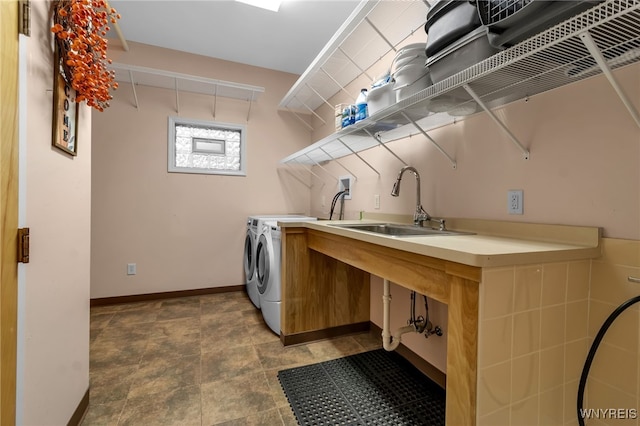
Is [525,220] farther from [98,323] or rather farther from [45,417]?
[98,323]

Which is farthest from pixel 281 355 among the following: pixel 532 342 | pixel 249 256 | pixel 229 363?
pixel 532 342

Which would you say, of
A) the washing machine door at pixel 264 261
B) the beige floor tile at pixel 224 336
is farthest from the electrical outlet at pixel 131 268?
the washing machine door at pixel 264 261

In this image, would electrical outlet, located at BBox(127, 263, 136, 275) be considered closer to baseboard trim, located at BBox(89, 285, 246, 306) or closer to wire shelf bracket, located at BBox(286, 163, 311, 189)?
baseboard trim, located at BBox(89, 285, 246, 306)

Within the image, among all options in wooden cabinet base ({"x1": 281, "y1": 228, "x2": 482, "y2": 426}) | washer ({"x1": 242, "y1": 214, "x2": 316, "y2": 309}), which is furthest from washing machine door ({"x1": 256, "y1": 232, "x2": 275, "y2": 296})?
wooden cabinet base ({"x1": 281, "y1": 228, "x2": 482, "y2": 426})

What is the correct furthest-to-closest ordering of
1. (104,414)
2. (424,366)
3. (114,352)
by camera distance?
(114,352), (424,366), (104,414)

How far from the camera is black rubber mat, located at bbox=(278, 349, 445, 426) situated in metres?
1.37

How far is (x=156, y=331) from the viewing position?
2.29 m

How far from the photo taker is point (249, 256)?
3.09 meters

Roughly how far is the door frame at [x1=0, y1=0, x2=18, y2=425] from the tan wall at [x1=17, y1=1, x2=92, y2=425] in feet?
0.16

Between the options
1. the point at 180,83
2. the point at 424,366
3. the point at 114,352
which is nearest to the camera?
the point at 424,366

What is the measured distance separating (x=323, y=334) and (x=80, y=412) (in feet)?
4.66

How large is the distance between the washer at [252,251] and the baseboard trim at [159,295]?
283mm

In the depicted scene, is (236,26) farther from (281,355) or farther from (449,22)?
(281,355)

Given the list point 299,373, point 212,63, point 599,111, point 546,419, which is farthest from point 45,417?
point 212,63
